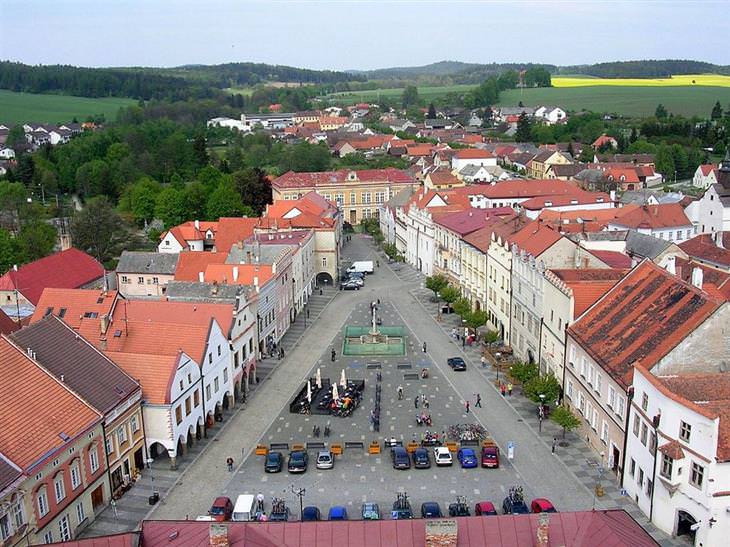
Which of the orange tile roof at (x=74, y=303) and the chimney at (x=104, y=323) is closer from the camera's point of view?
the chimney at (x=104, y=323)

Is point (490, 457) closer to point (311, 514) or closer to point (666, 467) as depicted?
point (666, 467)

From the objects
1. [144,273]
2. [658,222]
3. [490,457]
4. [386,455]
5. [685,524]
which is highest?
[658,222]

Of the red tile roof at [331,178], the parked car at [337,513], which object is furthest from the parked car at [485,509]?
the red tile roof at [331,178]

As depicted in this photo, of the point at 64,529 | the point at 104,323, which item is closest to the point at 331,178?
the point at 104,323

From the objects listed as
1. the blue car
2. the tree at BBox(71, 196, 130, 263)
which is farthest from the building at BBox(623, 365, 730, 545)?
the tree at BBox(71, 196, 130, 263)

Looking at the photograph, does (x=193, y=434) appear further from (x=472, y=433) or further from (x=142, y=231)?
(x=142, y=231)

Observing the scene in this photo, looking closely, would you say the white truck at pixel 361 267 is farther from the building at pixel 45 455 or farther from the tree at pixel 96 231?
the building at pixel 45 455
